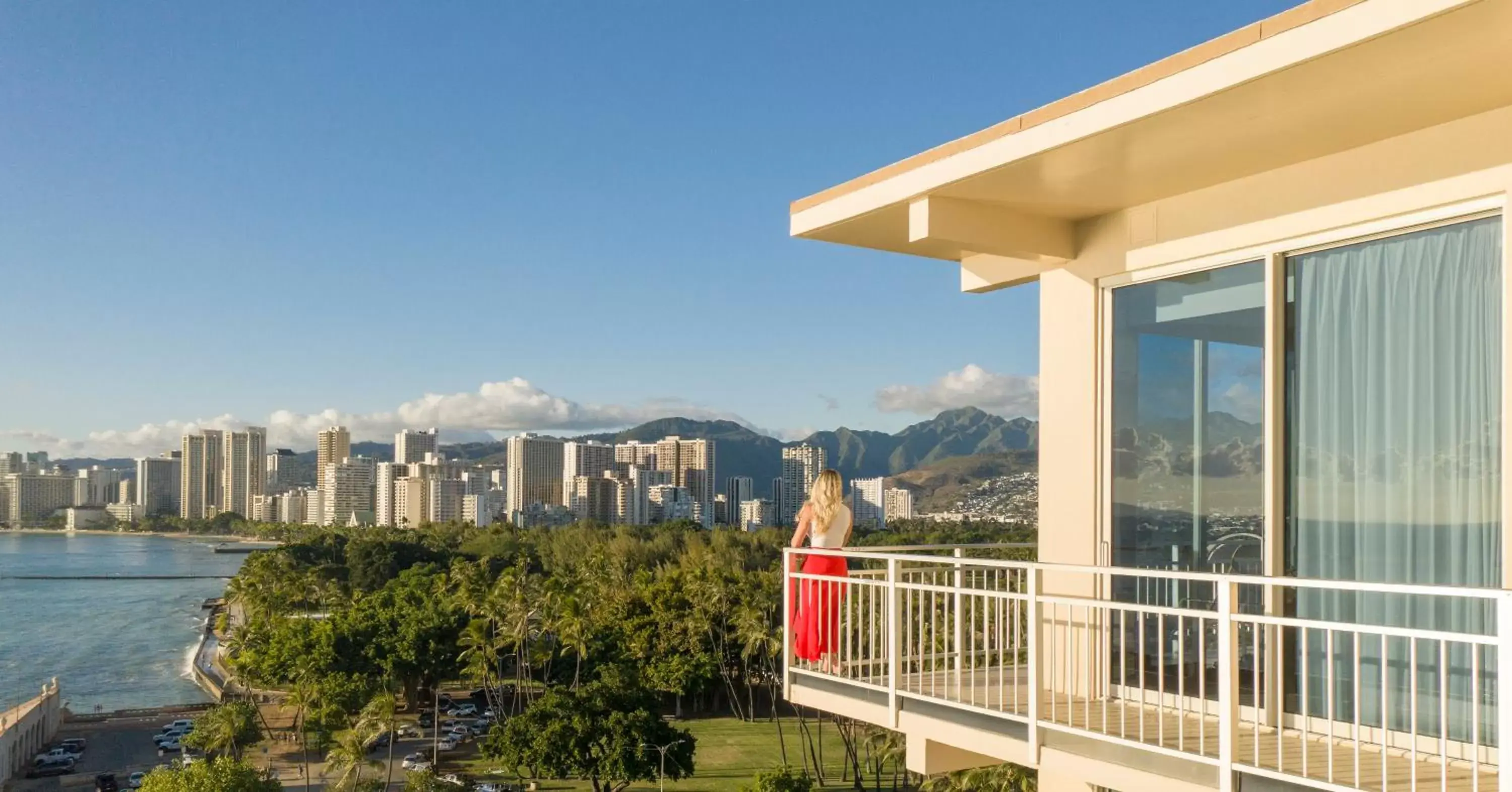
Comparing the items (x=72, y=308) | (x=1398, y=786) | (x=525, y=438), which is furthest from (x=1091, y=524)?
(x=525, y=438)

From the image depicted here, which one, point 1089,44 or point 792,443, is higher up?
point 1089,44

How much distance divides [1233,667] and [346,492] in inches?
7852

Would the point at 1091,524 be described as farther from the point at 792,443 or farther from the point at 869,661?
the point at 792,443

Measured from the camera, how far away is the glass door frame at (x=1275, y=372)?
178 inches

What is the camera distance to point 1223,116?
477 cm

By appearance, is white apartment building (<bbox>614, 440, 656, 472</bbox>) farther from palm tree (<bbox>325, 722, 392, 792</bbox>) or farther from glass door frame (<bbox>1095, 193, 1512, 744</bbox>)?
glass door frame (<bbox>1095, 193, 1512, 744</bbox>)

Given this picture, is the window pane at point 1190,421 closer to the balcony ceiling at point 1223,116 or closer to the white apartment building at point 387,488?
the balcony ceiling at point 1223,116

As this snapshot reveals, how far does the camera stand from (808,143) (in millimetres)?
60344

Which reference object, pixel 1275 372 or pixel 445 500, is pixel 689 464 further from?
pixel 1275 372

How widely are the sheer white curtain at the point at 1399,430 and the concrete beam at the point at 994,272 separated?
186 centimetres

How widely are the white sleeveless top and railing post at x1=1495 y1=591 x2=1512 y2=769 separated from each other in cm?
374

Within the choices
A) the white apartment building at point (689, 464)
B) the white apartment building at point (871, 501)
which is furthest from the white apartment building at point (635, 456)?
the white apartment building at point (871, 501)

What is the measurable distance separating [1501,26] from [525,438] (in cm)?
17509

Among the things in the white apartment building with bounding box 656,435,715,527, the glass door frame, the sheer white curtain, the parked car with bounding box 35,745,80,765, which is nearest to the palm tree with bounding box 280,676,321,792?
the parked car with bounding box 35,745,80,765
